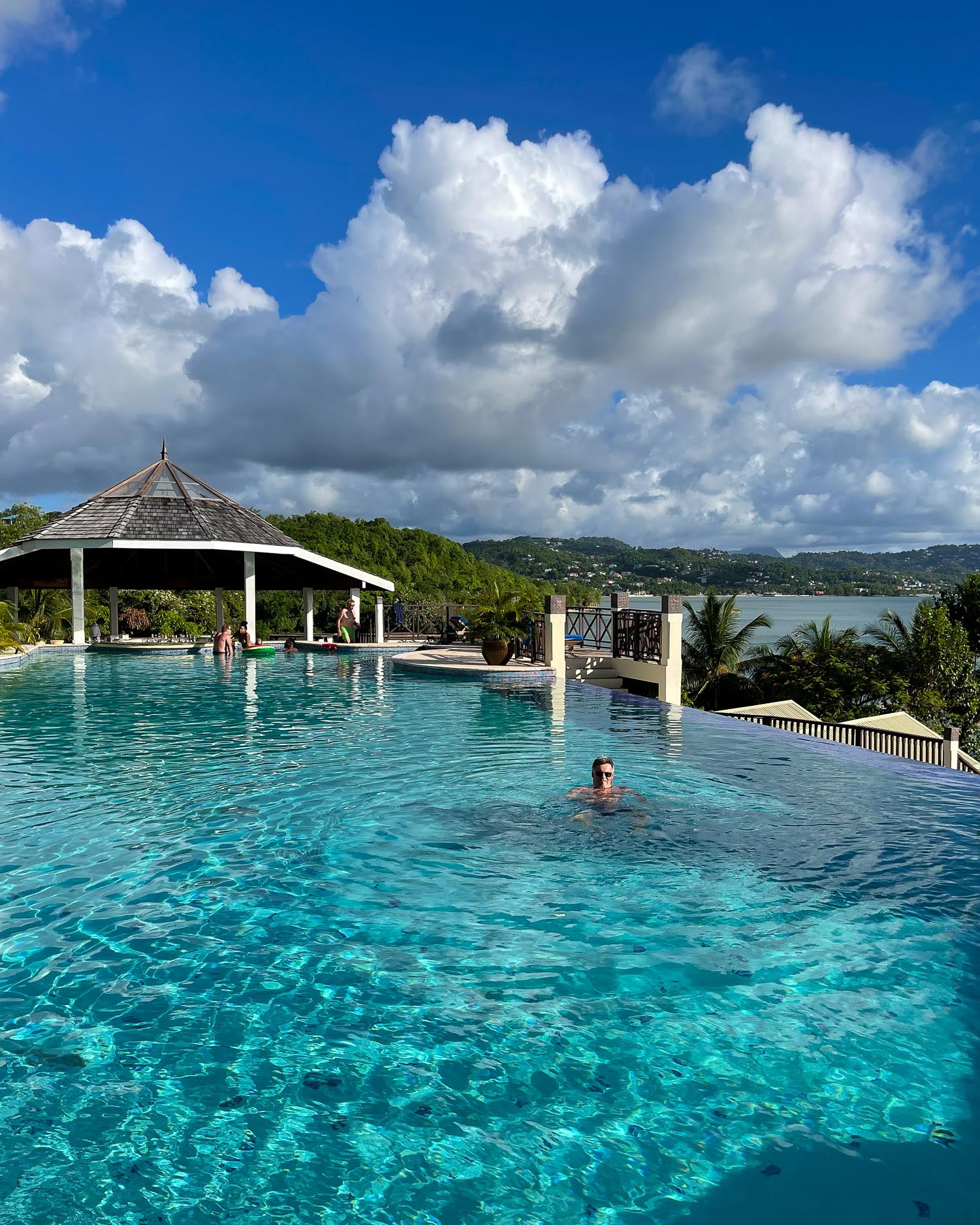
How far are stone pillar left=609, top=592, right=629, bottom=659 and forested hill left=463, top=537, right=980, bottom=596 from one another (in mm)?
77034

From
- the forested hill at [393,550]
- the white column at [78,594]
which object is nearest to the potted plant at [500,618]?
the white column at [78,594]

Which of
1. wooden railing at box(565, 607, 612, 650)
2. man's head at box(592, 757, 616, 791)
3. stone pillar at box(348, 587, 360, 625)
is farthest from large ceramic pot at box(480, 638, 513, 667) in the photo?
man's head at box(592, 757, 616, 791)

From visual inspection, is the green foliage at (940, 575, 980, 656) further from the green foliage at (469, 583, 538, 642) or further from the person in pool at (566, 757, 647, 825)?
the person in pool at (566, 757, 647, 825)

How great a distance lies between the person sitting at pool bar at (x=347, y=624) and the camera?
2893 centimetres

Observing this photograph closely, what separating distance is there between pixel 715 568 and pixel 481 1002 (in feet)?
453

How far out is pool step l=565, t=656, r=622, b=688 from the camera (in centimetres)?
2200

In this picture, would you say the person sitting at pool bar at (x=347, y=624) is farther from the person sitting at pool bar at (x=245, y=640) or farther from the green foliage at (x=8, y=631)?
the green foliage at (x=8, y=631)

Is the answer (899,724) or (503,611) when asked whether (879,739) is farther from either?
(503,611)

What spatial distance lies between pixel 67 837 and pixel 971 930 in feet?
24.2

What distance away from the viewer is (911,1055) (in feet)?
13.8

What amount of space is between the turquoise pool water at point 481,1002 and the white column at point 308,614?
65.3 ft

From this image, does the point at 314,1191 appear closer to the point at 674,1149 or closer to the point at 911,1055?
the point at 674,1149

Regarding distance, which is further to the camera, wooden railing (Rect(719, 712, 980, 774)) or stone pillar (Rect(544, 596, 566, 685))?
stone pillar (Rect(544, 596, 566, 685))

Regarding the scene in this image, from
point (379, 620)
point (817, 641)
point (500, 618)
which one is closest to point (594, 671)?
point (500, 618)
